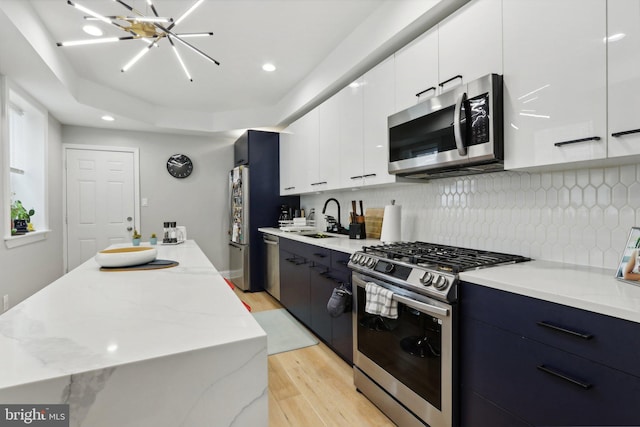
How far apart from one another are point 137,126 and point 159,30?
113 inches

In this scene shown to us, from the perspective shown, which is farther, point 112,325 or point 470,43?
point 470,43

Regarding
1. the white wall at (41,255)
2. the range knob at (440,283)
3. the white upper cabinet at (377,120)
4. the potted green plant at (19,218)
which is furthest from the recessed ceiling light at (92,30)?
the range knob at (440,283)

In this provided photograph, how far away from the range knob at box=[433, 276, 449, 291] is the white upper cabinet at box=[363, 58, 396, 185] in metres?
1.01

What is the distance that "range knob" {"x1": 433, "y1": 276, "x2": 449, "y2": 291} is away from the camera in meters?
1.42

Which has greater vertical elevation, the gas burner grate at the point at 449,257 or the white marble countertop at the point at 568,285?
the gas burner grate at the point at 449,257

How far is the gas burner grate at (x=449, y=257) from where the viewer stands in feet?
4.95

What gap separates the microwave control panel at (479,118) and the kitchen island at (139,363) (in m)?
1.43

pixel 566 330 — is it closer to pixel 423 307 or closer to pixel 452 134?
pixel 423 307

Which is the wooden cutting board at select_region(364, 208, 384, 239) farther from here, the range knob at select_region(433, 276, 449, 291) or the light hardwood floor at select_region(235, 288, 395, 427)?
the range knob at select_region(433, 276, 449, 291)

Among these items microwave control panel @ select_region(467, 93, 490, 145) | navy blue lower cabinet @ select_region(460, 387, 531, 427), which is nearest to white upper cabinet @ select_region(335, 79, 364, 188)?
microwave control panel @ select_region(467, 93, 490, 145)

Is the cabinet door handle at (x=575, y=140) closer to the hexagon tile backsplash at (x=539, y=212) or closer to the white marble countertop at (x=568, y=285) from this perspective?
the hexagon tile backsplash at (x=539, y=212)

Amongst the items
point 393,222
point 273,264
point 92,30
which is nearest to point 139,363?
point 393,222

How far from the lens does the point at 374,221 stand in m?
2.95

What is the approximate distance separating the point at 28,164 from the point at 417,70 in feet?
14.1
